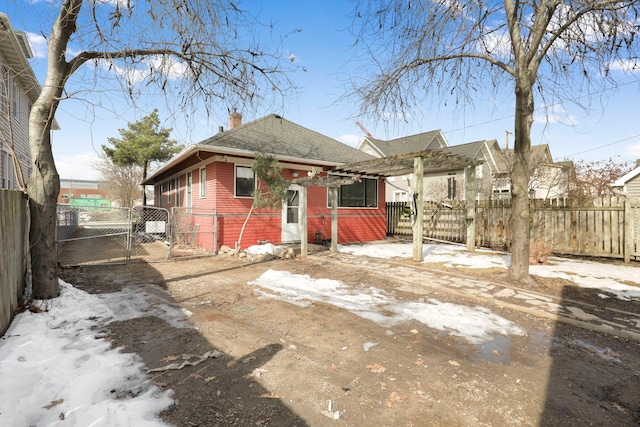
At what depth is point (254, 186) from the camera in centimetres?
1033

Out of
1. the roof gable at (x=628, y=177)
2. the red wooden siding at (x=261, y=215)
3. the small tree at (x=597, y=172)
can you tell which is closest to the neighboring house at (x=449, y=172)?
the small tree at (x=597, y=172)

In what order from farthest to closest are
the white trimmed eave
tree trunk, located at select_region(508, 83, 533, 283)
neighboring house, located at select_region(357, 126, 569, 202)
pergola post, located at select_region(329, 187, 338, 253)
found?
neighboring house, located at select_region(357, 126, 569, 202) < pergola post, located at select_region(329, 187, 338, 253) < the white trimmed eave < tree trunk, located at select_region(508, 83, 533, 283)

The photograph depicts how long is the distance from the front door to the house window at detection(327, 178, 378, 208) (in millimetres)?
1529

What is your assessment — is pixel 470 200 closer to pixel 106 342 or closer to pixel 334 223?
pixel 334 223

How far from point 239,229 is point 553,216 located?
382 inches

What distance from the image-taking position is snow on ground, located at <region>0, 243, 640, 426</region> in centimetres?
212

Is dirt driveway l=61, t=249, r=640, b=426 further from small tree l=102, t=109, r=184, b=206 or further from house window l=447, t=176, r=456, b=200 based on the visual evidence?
small tree l=102, t=109, r=184, b=206

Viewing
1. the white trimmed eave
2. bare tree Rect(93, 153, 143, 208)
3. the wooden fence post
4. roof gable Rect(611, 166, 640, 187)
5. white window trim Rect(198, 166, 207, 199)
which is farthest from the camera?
bare tree Rect(93, 153, 143, 208)

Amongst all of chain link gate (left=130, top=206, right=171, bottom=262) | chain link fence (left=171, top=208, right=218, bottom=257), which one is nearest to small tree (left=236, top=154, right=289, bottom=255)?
chain link fence (left=171, top=208, right=218, bottom=257)

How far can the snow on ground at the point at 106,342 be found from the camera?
2115 mm

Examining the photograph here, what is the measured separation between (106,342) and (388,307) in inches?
139

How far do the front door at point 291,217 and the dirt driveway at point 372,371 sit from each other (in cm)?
655

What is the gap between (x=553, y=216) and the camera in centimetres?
904

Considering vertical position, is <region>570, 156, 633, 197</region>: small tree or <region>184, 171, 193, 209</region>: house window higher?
<region>570, 156, 633, 197</region>: small tree
